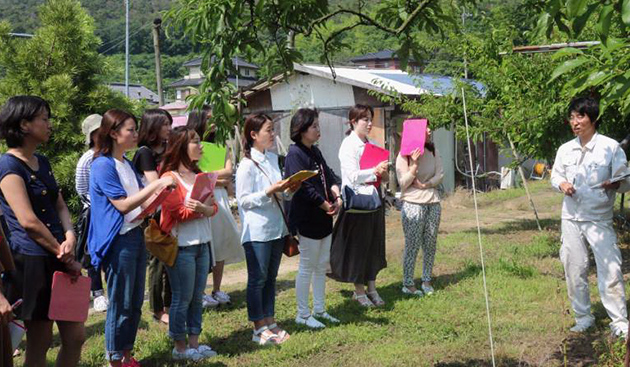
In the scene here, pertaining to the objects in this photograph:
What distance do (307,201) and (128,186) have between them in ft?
6.13

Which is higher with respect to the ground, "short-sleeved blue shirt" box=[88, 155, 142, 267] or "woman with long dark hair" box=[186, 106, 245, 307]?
"short-sleeved blue shirt" box=[88, 155, 142, 267]

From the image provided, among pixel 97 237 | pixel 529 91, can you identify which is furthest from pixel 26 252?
pixel 529 91

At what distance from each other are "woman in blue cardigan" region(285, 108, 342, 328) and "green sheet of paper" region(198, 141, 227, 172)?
0.64m

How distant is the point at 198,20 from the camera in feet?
10.9

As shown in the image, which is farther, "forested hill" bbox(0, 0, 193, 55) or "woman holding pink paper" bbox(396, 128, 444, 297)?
"forested hill" bbox(0, 0, 193, 55)

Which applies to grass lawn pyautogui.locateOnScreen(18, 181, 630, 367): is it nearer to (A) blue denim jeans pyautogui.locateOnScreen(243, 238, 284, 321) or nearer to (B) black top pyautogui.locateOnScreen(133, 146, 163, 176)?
(A) blue denim jeans pyautogui.locateOnScreen(243, 238, 284, 321)

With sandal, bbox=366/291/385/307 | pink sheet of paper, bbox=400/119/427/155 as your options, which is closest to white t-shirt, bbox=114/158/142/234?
sandal, bbox=366/291/385/307

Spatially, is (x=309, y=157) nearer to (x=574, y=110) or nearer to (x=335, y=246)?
(x=335, y=246)

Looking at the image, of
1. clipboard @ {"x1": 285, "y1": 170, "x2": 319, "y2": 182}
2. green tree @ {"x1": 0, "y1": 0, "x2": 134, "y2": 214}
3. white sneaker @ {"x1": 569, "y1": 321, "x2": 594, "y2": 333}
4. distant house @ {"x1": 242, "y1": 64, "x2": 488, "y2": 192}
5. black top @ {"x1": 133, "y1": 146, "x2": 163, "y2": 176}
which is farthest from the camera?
distant house @ {"x1": 242, "y1": 64, "x2": 488, "y2": 192}

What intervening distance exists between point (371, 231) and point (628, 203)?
876cm

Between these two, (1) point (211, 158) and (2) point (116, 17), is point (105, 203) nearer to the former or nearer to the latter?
(1) point (211, 158)

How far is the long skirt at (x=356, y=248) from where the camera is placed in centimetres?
692

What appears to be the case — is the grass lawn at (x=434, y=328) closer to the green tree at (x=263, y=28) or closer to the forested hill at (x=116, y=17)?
the green tree at (x=263, y=28)

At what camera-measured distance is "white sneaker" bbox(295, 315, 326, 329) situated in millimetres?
6051
